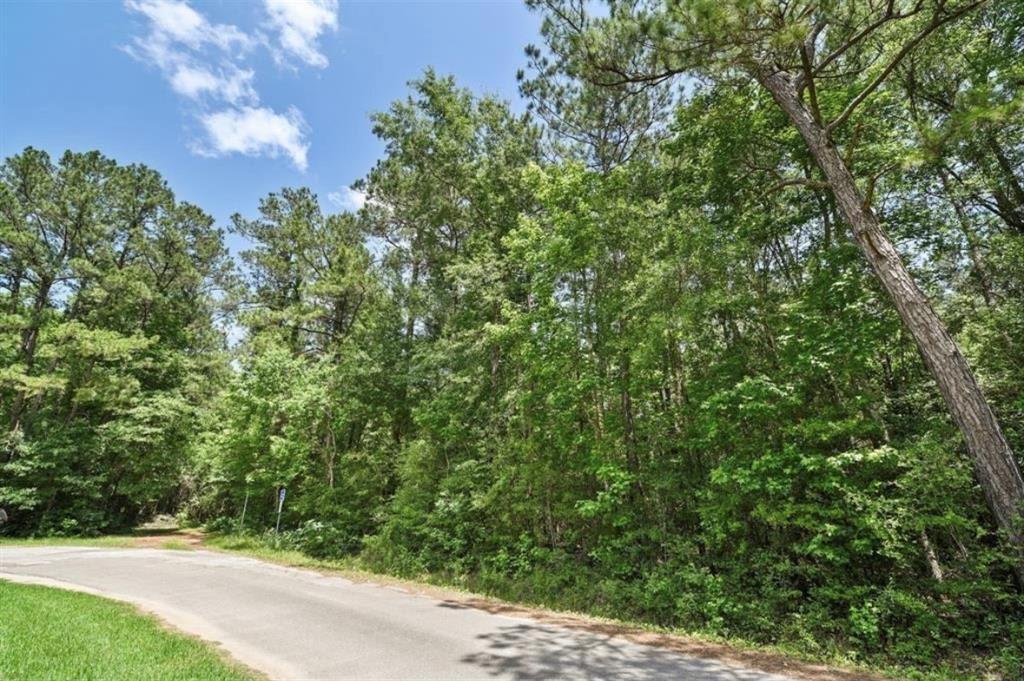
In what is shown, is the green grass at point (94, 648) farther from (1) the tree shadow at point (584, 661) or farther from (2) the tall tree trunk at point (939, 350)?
(2) the tall tree trunk at point (939, 350)

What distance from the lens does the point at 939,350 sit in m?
6.30

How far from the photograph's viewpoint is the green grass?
4.26 m

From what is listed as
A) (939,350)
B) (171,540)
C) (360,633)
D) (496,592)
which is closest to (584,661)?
(360,633)

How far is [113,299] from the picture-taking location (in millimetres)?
21250

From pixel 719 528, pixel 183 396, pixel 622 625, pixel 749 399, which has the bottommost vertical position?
pixel 622 625

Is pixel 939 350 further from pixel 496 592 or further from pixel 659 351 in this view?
pixel 496 592

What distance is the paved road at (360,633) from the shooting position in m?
5.07

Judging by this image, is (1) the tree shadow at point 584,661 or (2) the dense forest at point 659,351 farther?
(2) the dense forest at point 659,351

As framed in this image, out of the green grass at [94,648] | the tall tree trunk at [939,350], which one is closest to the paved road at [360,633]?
the green grass at [94,648]

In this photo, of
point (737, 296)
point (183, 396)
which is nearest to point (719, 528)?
point (737, 296)

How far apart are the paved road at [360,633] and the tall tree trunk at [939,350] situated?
3.82m

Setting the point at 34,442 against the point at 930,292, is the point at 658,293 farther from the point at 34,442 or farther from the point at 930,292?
the point at 34,442

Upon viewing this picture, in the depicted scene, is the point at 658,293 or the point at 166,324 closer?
the point at 658,293

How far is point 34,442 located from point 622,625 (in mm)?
23416
